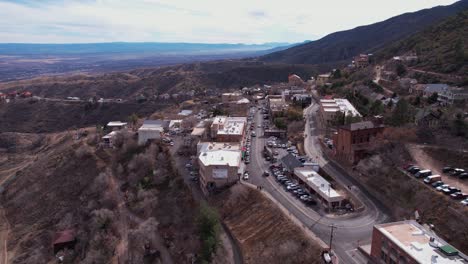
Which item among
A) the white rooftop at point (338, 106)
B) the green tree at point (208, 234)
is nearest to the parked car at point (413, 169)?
the white rooftop at point (338, 106)

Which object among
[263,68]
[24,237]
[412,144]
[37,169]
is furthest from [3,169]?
[263,68]

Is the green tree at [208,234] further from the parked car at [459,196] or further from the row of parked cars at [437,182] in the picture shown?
the parked car at [459,196]

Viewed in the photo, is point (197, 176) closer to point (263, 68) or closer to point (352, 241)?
point (352, 241)

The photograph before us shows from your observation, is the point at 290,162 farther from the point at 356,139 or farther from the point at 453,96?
the point at 453,96

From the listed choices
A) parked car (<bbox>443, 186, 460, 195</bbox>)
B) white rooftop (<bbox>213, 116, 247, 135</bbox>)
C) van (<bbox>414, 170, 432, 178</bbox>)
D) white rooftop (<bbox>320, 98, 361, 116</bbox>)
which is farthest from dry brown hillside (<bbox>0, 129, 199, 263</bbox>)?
white rooftop (<bbox>320, 98, 361, 116</bbox>)

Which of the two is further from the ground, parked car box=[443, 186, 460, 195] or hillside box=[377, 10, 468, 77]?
hillside box=[377, 10, 468, 77]

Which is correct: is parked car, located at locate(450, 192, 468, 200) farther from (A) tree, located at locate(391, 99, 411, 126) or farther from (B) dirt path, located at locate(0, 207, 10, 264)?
(B) dirt path, located at locate(0, 207, 10, 264)
